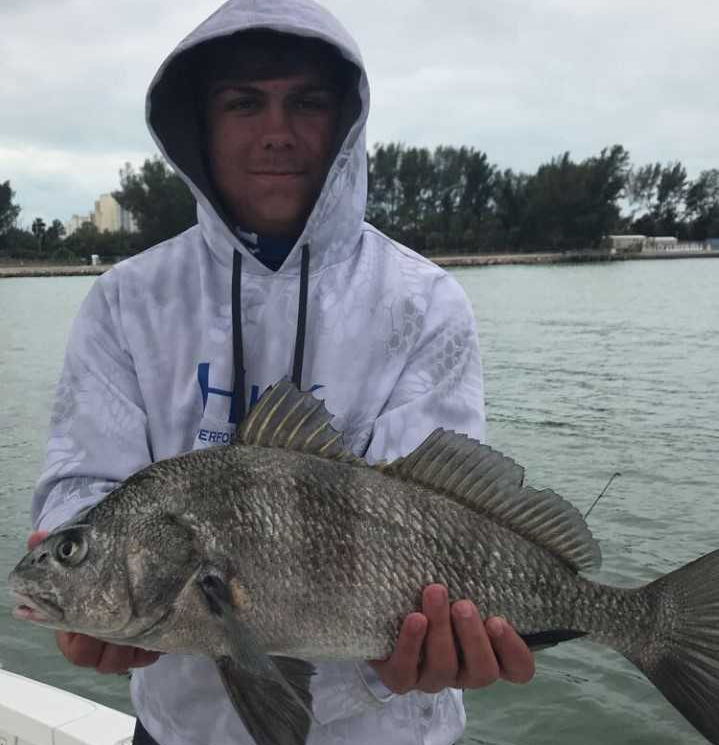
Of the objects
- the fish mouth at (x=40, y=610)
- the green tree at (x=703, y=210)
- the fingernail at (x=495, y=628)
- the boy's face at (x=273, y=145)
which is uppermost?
A: the green tree at (x=703, y=210)

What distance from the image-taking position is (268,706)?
82.4 inches

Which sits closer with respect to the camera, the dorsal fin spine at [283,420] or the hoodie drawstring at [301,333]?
the dorsal fin spine at [283,420]

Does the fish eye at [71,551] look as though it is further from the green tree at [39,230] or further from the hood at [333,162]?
the green tree at [39,230]

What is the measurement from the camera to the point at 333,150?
2.88 metres

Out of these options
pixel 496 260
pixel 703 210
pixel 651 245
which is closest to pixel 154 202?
pixel 496 260

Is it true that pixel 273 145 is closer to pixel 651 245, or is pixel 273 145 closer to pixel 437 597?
pixel 437 597

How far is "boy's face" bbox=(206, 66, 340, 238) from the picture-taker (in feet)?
8.98

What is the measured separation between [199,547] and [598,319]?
111 feet

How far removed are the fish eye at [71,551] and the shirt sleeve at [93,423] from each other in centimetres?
17

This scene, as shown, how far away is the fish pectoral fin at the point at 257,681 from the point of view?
2.09 meters

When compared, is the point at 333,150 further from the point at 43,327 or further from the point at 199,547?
the point at 43,327

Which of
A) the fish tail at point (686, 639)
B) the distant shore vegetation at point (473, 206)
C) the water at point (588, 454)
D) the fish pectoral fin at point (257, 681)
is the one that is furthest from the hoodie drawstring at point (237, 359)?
the distant shore vegetation at point (473, 206)

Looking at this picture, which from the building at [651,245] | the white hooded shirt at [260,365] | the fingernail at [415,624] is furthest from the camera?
the building at [651,245]

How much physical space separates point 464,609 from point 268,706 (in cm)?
54
